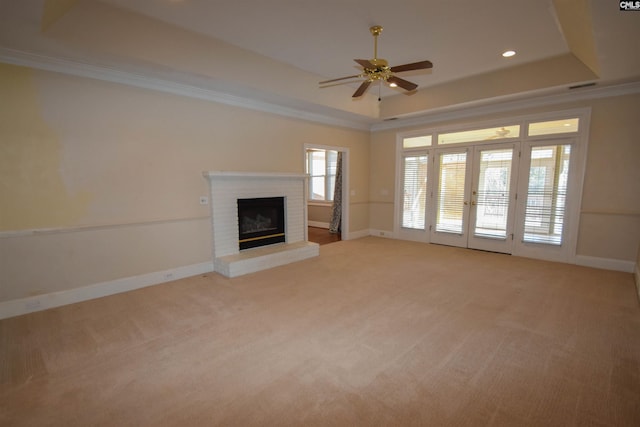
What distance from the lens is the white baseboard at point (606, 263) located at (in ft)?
14.0

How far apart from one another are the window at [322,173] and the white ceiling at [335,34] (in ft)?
13.2

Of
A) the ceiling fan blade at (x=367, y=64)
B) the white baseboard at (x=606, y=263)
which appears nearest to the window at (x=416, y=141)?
the white baseboard at (x=606, y=263)

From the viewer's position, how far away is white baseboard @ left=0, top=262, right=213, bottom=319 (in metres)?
3.01

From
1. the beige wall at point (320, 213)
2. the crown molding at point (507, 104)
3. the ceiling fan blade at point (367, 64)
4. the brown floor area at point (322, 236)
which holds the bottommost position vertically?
the brown floor area at point (322, 236)

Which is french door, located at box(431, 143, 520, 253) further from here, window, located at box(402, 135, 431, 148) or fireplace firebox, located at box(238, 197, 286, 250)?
fireplace firebox, located at box(238, 197, 286, 250)

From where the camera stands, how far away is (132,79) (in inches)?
140

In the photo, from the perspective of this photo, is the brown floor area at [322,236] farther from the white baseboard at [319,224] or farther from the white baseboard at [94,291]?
the white baseboard at [94,291]

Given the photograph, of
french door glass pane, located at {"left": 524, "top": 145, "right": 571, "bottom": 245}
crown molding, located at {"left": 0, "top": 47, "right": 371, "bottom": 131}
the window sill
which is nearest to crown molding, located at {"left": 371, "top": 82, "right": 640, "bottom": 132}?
french door glass pane, located at {"left": 524, "top": 145, "right": 571, "bottom": 245}

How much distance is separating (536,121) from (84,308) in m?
7.09

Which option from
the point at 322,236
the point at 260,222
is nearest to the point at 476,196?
the point at 322,236

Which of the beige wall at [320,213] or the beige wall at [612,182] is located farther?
the beige wall at [320,213]

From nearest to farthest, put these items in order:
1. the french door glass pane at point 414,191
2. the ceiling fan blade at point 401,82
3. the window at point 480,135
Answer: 1. the ceiling fan blade at point 401,82
2. the window at point 480,135
3. the french door glass pane at point 414,191

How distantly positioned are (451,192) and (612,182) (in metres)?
2.33

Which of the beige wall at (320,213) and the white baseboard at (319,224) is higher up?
the beige wall at (320,213)
